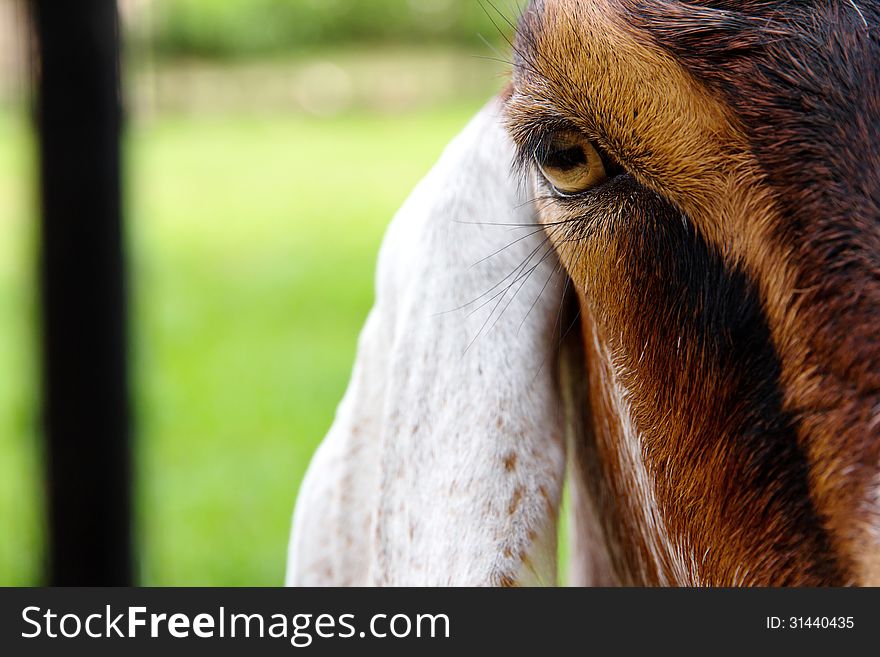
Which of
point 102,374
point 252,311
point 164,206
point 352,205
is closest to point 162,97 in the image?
point 164,206

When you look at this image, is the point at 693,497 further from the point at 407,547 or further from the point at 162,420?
the point at 162,420

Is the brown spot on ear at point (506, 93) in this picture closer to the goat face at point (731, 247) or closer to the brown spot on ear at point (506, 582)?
the goat face at point (731, 247)

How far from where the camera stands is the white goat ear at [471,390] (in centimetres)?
191

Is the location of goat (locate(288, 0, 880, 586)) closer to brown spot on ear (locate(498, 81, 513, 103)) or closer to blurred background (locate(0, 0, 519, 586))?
brown spot on ear (locate(498, 81, 513, 103))

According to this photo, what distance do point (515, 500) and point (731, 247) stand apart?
2.15ft

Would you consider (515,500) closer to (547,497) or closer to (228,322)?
(547,497)

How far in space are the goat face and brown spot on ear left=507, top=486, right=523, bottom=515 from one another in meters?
→ 0.24

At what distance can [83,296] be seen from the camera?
393 centimetres

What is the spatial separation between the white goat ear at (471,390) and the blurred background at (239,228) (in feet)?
1.03

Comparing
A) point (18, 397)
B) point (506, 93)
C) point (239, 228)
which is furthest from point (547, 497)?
point (239, 228)

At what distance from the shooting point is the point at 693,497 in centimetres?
161

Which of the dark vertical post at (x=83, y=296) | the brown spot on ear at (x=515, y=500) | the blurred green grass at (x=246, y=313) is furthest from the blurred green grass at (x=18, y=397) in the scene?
the brown spot on ear at (x=515, y=500)

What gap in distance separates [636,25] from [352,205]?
39.7 feet

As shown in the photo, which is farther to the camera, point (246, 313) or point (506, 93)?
point (246, 313)
